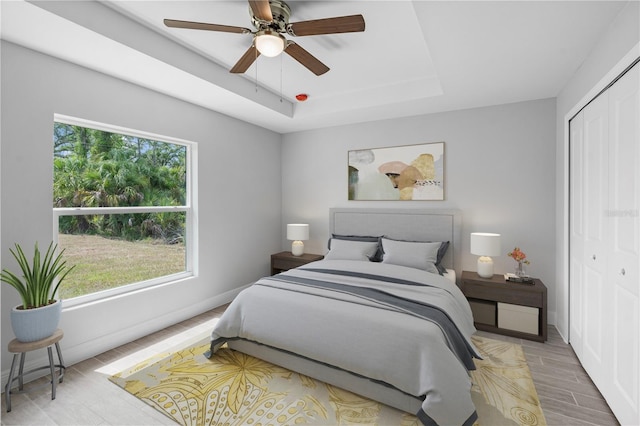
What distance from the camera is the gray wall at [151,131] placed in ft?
7.19

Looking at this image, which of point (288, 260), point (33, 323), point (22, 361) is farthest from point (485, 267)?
point (22, 361)

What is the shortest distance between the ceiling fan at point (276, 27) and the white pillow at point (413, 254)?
2.31 m

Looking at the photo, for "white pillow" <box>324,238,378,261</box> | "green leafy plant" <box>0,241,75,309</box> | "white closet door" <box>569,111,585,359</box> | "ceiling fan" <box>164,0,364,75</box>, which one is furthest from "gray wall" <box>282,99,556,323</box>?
"green leafy plant" <box>0,241,75,309</box>

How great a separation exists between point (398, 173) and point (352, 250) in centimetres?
125

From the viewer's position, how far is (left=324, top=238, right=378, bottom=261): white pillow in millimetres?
3689

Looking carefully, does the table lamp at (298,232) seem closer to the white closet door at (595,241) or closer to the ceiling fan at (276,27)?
the ceiling fan at (276,27)

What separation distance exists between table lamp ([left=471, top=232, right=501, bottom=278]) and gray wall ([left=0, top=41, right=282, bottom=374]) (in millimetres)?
2974

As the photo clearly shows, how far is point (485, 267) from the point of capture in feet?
10.6

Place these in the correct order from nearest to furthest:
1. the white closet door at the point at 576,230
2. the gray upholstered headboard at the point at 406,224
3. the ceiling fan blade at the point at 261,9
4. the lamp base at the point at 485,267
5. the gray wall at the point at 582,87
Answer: the ceiling fan blade at the point at 261,9
the gray wall at the point at 582,87
the white closet door at the point at 576,230
the lamp base at the point at 485,267
the gray upholstered headboard at the point at 406,224

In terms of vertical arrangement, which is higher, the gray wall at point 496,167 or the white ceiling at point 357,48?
the white ceiling at point 357,48

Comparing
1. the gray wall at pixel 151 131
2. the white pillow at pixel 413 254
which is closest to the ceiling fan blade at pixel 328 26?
the gray wall at pixel 151 131

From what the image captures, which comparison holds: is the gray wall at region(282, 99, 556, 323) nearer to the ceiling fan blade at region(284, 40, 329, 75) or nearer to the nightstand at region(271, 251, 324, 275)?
the nightstand at region(271, 251, 324, 275)

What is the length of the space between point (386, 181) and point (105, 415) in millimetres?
3651

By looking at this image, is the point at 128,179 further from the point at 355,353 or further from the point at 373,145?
the point at 373,145
